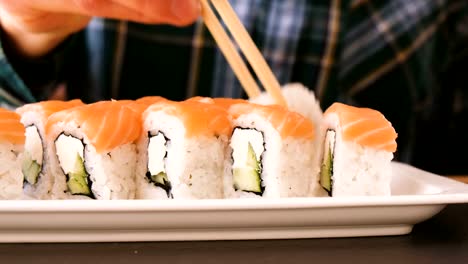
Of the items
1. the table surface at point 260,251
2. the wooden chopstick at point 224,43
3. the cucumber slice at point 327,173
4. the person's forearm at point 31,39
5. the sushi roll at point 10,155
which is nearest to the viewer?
the table surface at point 260,251

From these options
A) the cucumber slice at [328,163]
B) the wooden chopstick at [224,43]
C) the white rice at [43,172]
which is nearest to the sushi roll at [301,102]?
the wooden chopstick at [224,43]

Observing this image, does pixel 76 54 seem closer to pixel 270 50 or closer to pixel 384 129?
pixel 270 50

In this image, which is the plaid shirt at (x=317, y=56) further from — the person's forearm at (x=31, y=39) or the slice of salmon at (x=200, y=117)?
the slice of salmon at (x=200, y=117)

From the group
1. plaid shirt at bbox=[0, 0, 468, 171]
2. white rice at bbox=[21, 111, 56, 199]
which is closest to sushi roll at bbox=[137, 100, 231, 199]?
white rice at bbox=[21, 111, 56, 199]

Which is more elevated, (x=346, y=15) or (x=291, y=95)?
(x=346, y=15)

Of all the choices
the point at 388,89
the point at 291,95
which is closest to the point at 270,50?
the point at 388,89

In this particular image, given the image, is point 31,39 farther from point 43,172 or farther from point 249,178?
point 249,178
